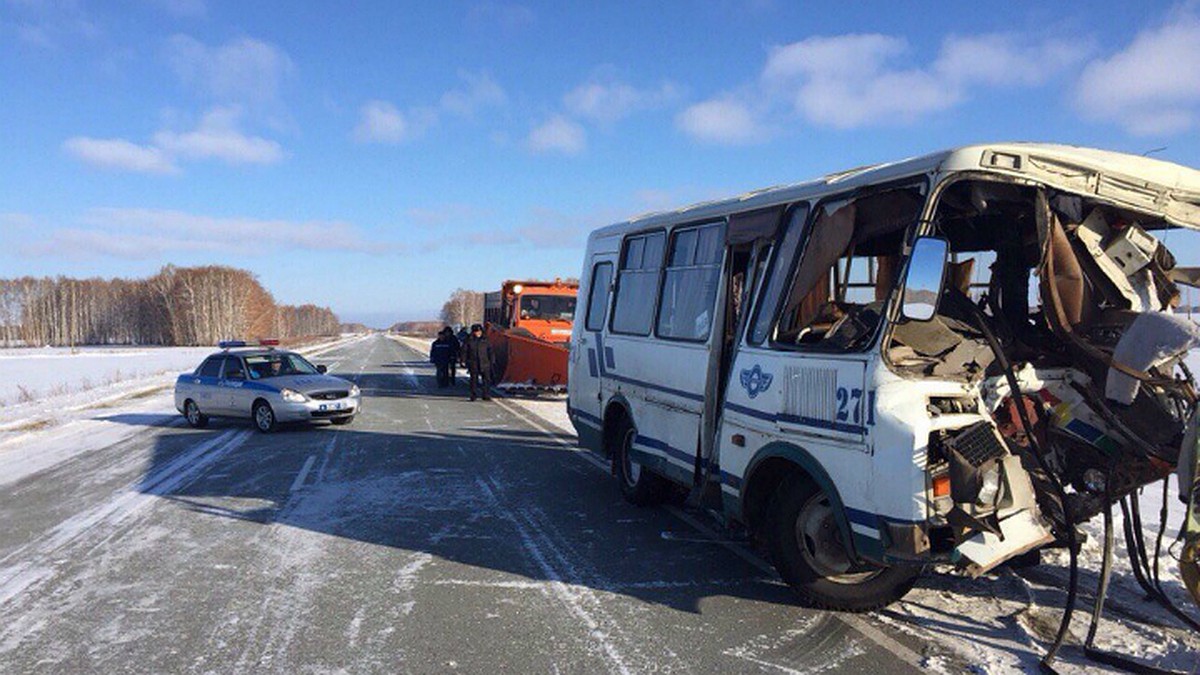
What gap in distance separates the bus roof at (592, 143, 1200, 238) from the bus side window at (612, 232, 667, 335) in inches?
105

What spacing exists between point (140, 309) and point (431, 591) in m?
125

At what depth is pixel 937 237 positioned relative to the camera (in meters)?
4.68

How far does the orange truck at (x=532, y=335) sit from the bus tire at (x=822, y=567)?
14176mm

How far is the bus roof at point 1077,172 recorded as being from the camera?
14.5 feet

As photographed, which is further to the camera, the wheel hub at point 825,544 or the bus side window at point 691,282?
the bus side window at point 691,282

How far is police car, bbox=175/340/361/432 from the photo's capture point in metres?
14.1

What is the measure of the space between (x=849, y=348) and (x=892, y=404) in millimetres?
508

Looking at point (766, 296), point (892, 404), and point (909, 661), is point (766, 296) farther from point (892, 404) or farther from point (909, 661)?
point (909, 661)

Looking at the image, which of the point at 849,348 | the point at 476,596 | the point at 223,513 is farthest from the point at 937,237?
the point at 223,513

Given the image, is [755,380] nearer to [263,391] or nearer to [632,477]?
[632,477]

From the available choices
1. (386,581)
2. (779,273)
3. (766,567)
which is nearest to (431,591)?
(386,581)

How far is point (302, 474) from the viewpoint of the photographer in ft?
33.3

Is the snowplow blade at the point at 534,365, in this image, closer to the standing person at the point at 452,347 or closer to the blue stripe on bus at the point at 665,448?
the standing person at the point at 452,347

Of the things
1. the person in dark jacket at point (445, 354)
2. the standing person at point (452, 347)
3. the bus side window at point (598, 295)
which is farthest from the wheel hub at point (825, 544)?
the person in dark jacket at point (445, 354)
